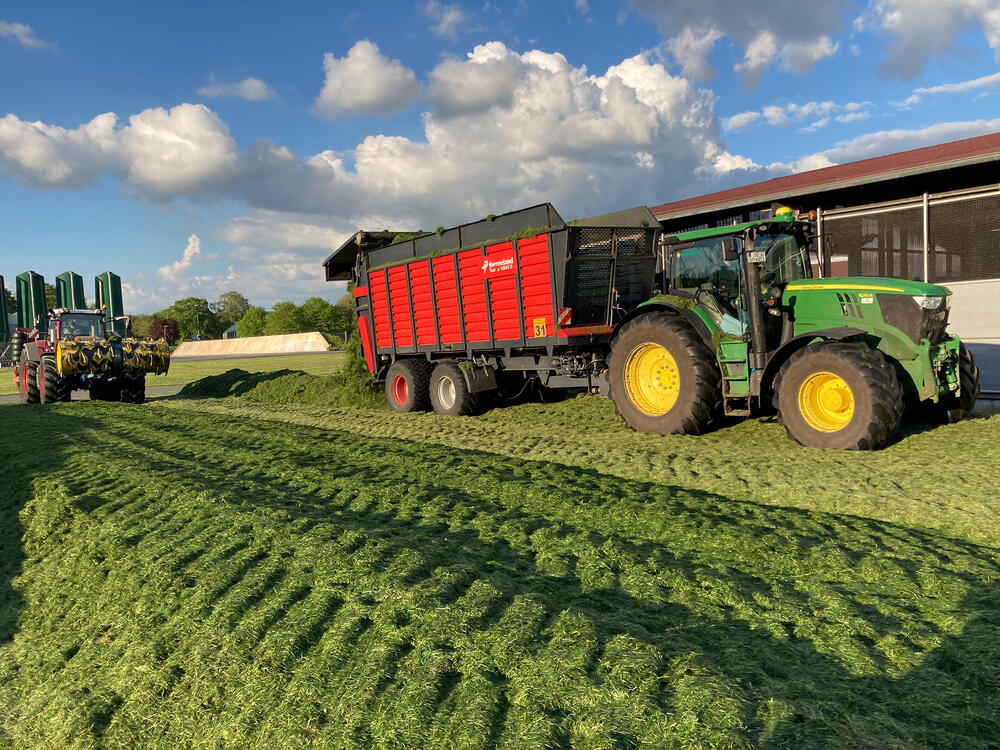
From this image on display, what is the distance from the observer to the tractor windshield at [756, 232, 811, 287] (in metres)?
7.44

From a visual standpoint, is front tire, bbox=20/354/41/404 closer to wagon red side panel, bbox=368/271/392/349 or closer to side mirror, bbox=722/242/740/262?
wagon red side panel, bbox=368/271/392/349

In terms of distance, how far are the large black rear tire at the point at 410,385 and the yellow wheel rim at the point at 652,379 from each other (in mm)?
4098

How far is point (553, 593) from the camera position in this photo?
3.26 meters

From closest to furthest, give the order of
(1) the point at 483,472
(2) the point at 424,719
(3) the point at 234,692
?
(2) the point at 424,719 < (3) the point at 234,692 < (1) the point at 483,472

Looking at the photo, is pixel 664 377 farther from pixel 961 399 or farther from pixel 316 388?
pixel 316 388

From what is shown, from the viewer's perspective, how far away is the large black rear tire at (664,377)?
743 centimetres

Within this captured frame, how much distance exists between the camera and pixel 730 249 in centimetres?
721

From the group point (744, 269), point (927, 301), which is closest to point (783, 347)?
A: point (744, 269)

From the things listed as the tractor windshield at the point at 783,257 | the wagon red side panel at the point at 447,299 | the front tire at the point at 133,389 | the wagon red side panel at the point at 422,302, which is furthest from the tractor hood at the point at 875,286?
the front tire at the point at 133,389

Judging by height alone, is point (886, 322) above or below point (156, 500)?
above

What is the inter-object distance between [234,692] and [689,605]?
1973mm

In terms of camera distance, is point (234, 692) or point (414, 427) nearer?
point (234, 692)

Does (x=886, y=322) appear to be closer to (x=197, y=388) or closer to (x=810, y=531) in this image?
(x=810, y=531)

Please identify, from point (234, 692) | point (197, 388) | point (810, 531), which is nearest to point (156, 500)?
point (234, 692)
